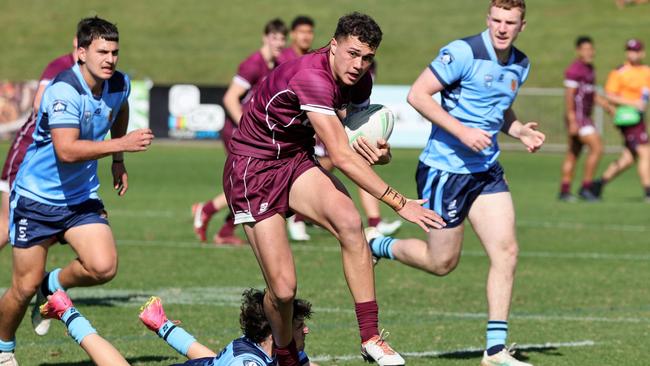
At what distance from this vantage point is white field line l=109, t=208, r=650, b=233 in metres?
15.6

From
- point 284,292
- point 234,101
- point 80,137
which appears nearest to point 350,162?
point 284,292

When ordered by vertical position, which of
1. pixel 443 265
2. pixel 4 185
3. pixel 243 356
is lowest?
pixel 4 185

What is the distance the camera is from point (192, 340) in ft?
23.4

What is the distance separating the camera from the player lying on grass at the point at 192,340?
6496 millimetres

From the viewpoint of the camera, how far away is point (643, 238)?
14.6 meters

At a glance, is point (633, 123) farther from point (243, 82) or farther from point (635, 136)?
point (243, 82)

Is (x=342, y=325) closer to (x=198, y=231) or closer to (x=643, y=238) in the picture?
(x=198, y=231)

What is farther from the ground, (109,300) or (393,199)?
(393,199)

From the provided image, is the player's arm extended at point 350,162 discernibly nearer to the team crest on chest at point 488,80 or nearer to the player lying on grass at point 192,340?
the player lying on grass at point 192,340

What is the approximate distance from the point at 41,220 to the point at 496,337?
9.62 feet

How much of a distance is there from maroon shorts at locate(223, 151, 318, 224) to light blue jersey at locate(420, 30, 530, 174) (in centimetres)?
157

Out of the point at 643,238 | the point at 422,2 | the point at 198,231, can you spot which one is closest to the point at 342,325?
the point at 198,231

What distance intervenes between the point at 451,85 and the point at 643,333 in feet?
7.61

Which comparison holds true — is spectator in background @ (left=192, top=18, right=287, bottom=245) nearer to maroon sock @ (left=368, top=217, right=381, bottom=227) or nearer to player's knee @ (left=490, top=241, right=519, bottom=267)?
maroon sock @ (left=368, top=217, right=381, bottom=227)
